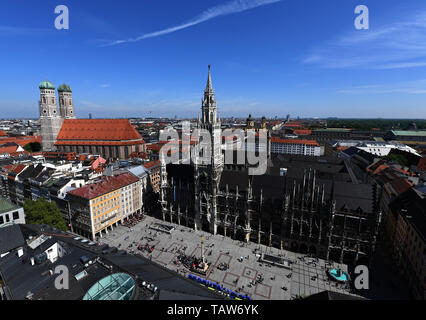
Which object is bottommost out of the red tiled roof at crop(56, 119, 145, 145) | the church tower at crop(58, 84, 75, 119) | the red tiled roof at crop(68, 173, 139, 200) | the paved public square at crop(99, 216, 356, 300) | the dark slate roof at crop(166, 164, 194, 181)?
the paved public square at crop(99, 216, 356, 300)

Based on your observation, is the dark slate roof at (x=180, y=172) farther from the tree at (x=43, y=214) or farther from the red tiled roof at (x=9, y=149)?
the red tiled roof at (x=9, y=149)

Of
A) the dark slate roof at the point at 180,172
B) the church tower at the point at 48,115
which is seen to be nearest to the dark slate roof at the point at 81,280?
the dark slate roof at the point at 180,172

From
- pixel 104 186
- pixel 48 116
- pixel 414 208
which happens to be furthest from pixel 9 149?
pixel 414 208

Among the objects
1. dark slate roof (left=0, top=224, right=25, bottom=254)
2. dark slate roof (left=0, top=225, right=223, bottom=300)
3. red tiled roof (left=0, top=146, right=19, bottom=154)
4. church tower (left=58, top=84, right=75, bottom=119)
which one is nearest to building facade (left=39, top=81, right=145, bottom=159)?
red tiled roof (left=0, top=146, right=19, bottom=154)

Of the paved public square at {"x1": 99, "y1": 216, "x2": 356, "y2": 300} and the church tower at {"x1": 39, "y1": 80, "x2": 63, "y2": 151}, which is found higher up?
the church tower at {"x1": 39, "y1": 80, "x2": 63, "y2": 151}

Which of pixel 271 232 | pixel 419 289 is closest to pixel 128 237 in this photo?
pixel 271 232

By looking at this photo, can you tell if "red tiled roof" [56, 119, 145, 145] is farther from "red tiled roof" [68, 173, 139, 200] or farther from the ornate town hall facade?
the ornate town hall facade
